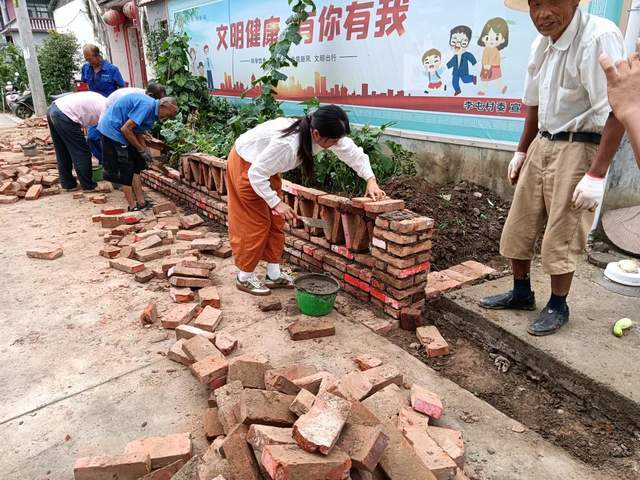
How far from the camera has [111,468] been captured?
1896mm

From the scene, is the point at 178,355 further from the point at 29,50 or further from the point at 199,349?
the point at 29,50

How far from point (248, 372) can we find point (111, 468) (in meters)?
0.76

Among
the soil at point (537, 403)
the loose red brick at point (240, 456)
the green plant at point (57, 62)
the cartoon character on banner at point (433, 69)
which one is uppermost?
the green plant at point (57, 62)

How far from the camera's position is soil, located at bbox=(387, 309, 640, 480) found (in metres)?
2.18

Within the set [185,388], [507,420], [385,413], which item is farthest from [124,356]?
[507,420]

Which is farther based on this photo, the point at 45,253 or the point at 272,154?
the point at 45,253

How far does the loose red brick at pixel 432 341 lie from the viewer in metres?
2.90

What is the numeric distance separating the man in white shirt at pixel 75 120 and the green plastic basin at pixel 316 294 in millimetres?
4355

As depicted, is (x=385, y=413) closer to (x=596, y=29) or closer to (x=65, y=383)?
(x=65, y=383)

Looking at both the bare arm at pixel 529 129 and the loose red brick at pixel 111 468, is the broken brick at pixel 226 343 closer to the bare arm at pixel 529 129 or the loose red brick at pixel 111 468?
the loose red brick at pixel 111 468

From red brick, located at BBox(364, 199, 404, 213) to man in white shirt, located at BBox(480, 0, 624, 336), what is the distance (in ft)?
2.50

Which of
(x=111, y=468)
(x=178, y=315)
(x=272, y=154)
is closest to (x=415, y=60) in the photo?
(x=272, y=154)

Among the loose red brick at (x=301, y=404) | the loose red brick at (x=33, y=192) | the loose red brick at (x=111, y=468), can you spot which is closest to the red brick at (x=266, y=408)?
the loose red brick at (x=301, y=404)

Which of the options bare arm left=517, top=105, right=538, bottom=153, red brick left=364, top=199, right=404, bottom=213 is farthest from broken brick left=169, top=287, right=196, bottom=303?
bare arm left=517, top=105, right=538, bottom=153
